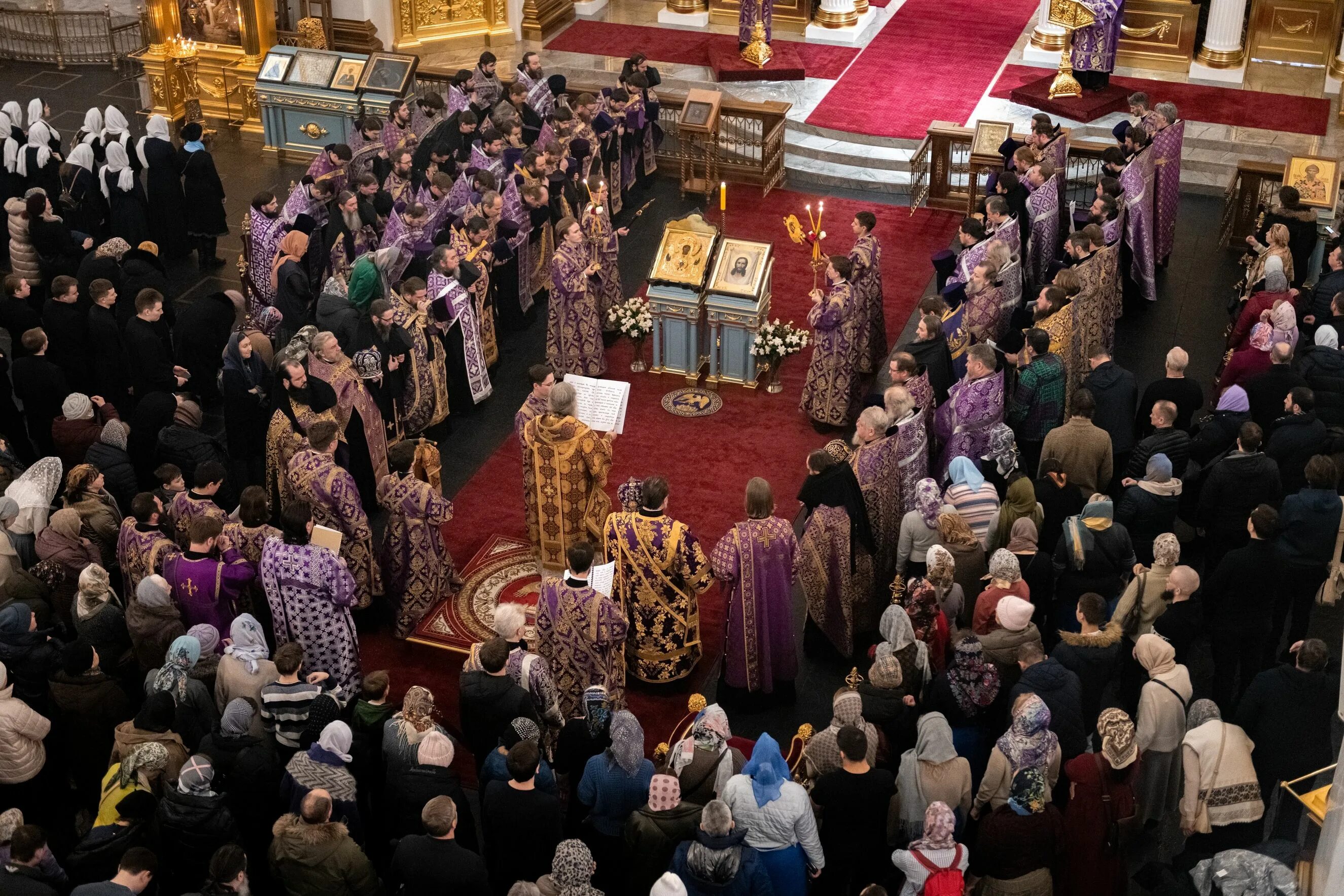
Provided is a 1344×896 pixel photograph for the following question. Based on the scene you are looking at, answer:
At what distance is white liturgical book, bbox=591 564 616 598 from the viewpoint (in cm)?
941

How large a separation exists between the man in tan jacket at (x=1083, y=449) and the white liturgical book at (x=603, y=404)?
3.04 metres

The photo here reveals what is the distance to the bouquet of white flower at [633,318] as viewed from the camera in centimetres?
1423

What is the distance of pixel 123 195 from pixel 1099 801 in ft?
38.5

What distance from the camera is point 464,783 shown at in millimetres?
9742

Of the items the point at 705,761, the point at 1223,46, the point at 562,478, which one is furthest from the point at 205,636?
the point at 1223,46

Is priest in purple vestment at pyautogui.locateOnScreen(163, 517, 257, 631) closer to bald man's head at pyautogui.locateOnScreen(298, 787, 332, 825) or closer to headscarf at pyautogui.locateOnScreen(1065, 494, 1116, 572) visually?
bald man's head at pyautogui.locateOnScreen(298, 787, 332, 825)

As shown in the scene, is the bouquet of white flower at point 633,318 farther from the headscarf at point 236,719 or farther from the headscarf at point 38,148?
the headscarf at point 236,719

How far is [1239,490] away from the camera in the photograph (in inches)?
408

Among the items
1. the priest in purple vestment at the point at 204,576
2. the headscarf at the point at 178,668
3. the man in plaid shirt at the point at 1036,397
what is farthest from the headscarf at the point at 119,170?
the man in plaid shirt at the point at 1036,397

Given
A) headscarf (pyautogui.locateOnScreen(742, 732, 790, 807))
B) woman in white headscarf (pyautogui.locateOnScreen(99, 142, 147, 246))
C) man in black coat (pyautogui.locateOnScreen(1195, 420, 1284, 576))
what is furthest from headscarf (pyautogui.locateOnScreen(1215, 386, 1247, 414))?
woman in white headscarf (pyautogui.locateOnScreen(99, 142, 147, 246))

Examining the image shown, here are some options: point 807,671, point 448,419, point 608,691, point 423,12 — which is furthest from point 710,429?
point 423,12

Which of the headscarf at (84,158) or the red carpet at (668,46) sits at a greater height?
the headscarf at (84,158)

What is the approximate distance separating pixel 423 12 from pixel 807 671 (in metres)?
14.2

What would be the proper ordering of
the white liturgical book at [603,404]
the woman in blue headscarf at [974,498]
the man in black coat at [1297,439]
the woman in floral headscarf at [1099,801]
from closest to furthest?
1. the woman in floral headscarf at [1099,801]
2. the woman in blue headscarf at [974,498]
3. the man in black coat at [1297,439]
4. the white liturgical book at [603,404]
